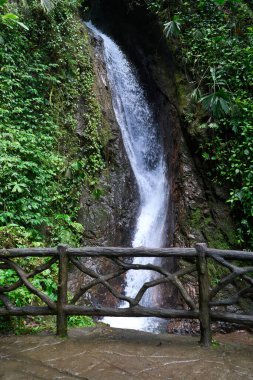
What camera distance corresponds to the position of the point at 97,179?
31.0 feet

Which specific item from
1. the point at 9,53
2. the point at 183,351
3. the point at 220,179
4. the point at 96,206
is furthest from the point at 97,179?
the point at 183,351

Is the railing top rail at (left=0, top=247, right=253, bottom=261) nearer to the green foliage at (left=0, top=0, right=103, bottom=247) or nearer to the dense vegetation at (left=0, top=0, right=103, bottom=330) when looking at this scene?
the dense vegetation at (left=0, top=0, right=103, bottom=330)

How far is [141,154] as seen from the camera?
38.9 ft

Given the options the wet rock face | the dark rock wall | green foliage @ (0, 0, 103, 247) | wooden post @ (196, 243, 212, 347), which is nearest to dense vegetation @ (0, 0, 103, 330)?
green foliage @ (0, 0, 103, 247)

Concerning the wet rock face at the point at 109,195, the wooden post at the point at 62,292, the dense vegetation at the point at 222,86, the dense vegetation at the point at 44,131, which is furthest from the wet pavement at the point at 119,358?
the dense vegetation at the point at 222,86

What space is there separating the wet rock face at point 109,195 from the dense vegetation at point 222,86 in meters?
2.36

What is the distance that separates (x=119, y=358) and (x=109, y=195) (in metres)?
6.15

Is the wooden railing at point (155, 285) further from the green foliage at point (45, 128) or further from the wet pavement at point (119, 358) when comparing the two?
the green foliage at point (45, 128)

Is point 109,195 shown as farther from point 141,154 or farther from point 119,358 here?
point 119,358

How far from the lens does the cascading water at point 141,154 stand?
31.8ft

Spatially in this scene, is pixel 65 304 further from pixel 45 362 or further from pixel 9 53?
pixel 9 53

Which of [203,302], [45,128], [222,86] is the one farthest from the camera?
[222,86]

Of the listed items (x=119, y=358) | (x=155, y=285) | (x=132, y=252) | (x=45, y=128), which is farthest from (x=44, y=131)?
(x=119, y=358)

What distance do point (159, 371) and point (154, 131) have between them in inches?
388
